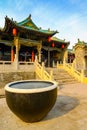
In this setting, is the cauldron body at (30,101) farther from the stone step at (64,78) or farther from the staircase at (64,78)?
the stone step at (64,78)

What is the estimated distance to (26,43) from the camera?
16.7 metres

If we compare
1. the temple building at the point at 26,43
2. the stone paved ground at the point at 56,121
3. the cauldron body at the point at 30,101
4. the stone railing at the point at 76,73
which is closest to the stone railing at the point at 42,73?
the temple building at the point at 26,43

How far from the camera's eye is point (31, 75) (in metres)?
13.5

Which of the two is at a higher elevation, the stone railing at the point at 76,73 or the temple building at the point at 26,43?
the temple building at the point at 26,43

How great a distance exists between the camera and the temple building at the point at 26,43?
15.2 metres

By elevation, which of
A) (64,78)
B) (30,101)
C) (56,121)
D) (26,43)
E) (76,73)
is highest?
(26,43)

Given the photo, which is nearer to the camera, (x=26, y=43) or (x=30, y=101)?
(x=30, y=101)

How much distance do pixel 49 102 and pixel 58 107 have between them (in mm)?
1754

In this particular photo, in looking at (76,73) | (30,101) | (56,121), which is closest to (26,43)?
(76,73)

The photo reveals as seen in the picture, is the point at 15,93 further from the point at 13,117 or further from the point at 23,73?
the point at 23,73

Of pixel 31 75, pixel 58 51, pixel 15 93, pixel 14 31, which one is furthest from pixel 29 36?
pixel 15 93

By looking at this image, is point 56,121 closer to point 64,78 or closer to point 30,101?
point 30,101

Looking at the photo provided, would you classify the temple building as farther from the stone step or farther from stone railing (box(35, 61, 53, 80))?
the stone step

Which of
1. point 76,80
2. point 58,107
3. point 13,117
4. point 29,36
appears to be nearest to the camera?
point 13,117
